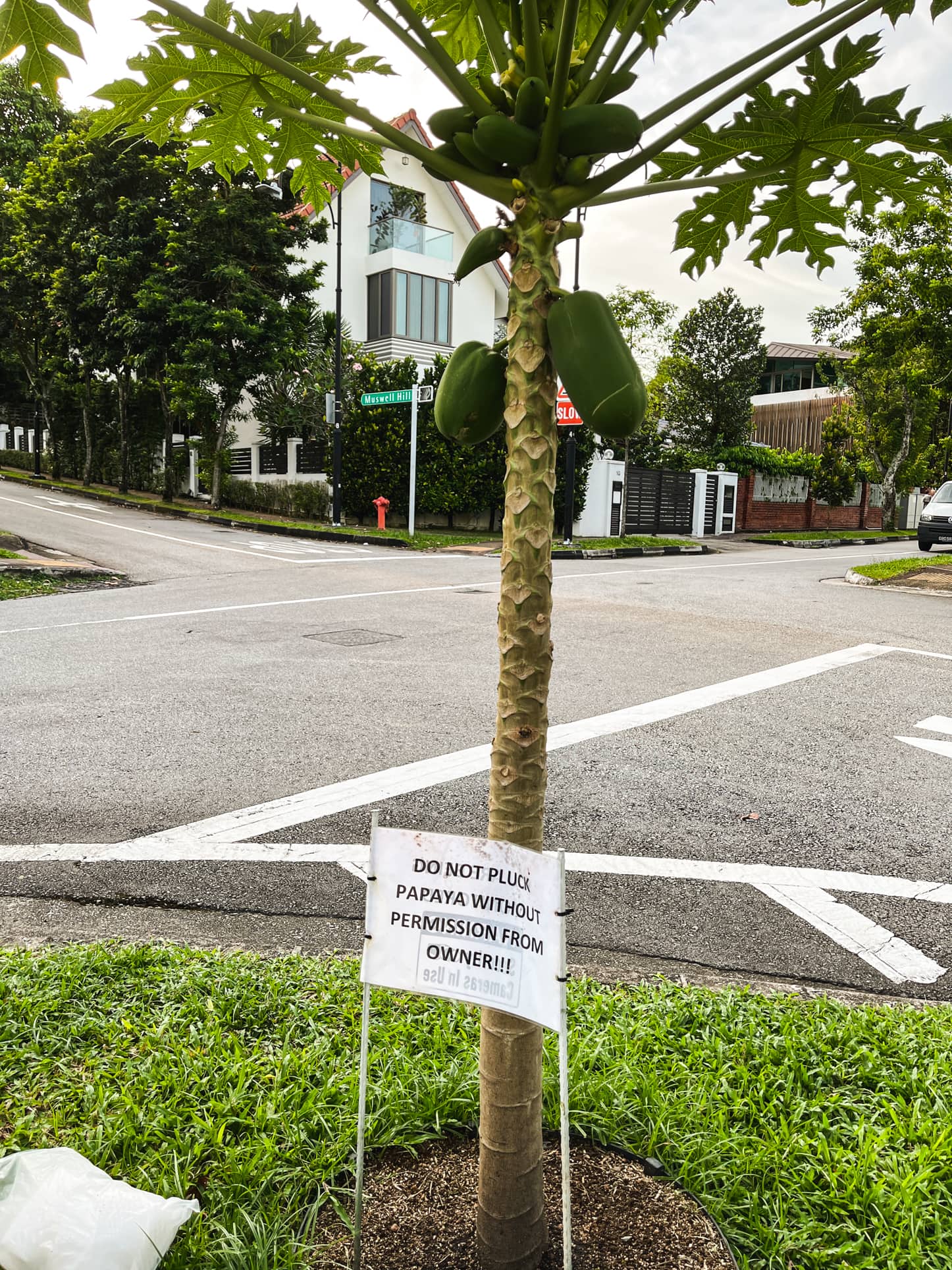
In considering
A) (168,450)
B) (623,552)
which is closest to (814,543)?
(623,552)

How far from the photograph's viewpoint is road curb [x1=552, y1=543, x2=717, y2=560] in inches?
825

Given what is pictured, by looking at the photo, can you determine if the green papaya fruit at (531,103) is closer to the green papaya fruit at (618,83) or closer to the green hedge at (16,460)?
the green papaya fruit at (618,83)

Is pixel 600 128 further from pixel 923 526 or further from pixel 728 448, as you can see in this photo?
pixel 728 448

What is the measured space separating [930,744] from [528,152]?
5.08 m

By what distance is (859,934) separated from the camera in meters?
3.24

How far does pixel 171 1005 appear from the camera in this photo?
2.61 m

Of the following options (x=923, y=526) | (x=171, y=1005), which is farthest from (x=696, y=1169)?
(x=923, y=526)

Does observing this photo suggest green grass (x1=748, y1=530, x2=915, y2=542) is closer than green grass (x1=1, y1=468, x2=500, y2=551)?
No

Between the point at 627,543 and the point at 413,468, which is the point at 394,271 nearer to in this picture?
the point at 413,468

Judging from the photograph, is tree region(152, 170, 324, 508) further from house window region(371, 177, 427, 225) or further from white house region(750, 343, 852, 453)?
white house region(750, 343, 852, 453)

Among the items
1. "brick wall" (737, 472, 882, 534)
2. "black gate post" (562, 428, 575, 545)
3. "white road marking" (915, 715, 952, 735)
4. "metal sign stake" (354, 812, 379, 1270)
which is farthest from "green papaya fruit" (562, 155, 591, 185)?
"brick wall" (737, 472, 882, 534)

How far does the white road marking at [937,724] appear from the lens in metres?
5.82

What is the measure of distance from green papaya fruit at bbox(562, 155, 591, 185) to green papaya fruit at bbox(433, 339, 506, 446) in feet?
0.83

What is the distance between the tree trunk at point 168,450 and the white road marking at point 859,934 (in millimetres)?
25829
